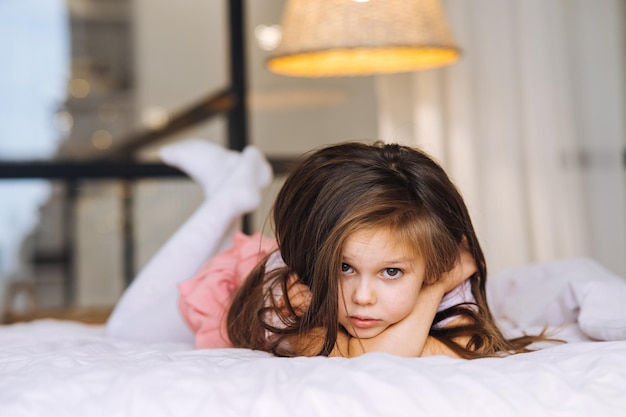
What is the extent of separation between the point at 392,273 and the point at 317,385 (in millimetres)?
283

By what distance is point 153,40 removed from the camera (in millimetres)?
3467

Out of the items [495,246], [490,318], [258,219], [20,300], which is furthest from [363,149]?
[20,300]

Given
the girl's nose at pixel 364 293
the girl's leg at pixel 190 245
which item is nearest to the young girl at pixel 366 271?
the girl's nose at pixel 364 293

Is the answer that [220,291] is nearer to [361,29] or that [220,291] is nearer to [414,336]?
[414,336]

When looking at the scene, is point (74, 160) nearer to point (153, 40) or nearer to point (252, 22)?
point (153, 40)

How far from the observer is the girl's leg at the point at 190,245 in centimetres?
156

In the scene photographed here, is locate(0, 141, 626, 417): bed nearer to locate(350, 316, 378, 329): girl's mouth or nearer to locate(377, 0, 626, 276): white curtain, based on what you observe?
locate(350, 316, 378, 329): girl's mouth

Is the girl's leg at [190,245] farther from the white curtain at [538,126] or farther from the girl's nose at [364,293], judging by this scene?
the white curtain at [538,126]

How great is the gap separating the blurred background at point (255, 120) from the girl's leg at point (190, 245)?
1147mm

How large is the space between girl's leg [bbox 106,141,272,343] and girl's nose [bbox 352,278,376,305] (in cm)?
53

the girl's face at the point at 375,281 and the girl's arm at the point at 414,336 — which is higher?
the girl's face at the point at 375,281

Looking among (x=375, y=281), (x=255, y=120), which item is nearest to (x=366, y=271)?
(x=375, y=281)

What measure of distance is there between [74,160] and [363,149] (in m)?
2.28

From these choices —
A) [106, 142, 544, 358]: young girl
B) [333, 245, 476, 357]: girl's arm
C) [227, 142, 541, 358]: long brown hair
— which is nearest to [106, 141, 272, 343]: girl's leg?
[106, 142, 544, 358]: young girl
